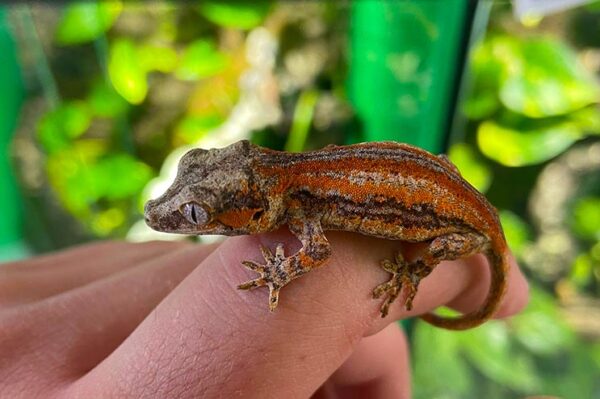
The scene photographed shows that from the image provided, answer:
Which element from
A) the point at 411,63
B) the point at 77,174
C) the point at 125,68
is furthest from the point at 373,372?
the point at 77,174

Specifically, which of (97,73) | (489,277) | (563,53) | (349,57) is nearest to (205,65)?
(97,73)

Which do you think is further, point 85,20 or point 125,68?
point 125,68

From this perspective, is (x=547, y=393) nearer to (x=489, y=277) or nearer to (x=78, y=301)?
(x=489, y=277)

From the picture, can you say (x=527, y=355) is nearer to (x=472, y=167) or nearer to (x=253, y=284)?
(x=472, y=167)

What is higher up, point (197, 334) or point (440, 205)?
point (440, 205)

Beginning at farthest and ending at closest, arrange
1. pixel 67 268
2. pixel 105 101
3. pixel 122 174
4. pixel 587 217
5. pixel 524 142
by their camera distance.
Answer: pixel 122 174
pixel 105 101
pixel 587 217
pixel 524 142
pixel 67 268

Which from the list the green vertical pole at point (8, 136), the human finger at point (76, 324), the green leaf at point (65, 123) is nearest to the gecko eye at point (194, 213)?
the human finger at point (76, 324)
